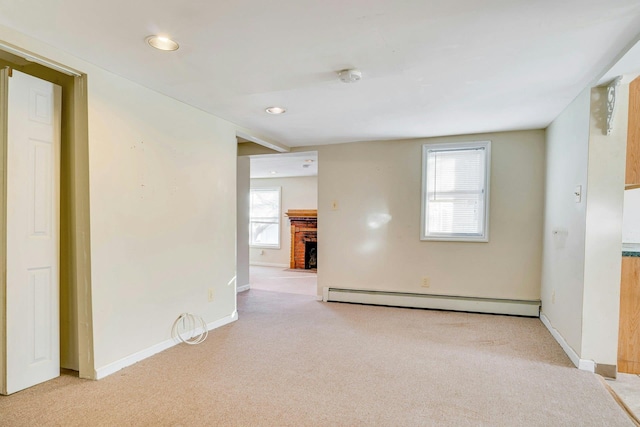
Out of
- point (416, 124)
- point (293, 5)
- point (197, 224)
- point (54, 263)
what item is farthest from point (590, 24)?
point (54, 263)

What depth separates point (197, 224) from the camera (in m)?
3.43

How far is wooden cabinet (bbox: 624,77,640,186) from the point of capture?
2.60 m

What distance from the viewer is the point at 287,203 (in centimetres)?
863

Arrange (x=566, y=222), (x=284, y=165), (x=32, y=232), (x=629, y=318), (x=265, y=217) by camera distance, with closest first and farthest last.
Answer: (x=32, y=232)
(x=629, y=318)
(x=566, y=222)
(x=284, y=165)
(x=265, y=217)

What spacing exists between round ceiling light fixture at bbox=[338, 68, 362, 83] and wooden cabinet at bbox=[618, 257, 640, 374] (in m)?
2.39

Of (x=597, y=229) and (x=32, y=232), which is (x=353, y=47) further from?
(x=32, y=232)

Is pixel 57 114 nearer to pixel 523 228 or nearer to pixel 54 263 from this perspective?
pixel 54 263

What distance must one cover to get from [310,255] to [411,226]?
397 cm

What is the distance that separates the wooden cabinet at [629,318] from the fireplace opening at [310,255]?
5.95 metres

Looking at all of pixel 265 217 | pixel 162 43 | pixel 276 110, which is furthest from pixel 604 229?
pixel 265 217

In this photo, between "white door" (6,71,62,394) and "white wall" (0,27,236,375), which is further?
"white wall" (0,27,236,375)

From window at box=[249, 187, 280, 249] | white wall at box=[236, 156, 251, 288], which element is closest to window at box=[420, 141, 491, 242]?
white wall at box=[236, 156, 251, 288]

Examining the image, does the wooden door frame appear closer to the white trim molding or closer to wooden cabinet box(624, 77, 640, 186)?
the white trim molding

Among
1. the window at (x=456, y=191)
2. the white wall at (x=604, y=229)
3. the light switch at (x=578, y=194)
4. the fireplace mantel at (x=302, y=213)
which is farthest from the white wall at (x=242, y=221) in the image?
the white wall at (x=604, y=229)
